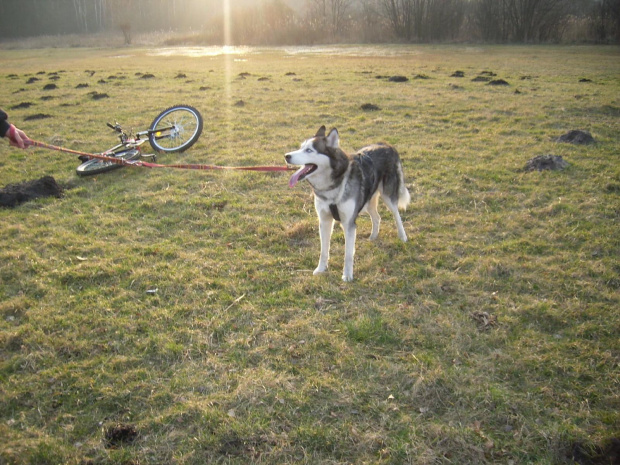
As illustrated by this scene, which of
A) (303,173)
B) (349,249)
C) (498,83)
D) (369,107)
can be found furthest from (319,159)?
(498,83)

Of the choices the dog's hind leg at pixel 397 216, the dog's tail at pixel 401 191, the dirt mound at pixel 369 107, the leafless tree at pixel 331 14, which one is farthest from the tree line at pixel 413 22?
the dog's hind leg at pixel 397 216

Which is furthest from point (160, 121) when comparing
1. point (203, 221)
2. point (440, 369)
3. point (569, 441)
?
point (569, 441)

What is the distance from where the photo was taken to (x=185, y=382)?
126 inches

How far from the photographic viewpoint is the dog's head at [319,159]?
4.01 meters

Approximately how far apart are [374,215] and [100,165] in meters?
5.29

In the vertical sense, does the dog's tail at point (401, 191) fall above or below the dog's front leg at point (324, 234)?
above

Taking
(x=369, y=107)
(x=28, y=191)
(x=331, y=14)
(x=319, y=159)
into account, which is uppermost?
(x=331, y=14)

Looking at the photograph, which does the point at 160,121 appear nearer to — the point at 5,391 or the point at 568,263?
the point at 5,391

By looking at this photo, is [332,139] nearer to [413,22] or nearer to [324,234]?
[324,234]

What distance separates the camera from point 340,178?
165 inches

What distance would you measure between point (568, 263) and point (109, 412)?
4.86 meters

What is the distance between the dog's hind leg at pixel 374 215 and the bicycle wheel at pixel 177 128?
16.2 ft

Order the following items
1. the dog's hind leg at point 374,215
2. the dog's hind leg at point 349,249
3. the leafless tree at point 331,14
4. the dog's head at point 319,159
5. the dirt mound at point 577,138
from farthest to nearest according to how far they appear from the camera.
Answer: the leafless tree at point 331,14
the dirt mound at point 577,138
the dog's hind leg at point 374,215
the dog's hind leg at point 349,249
the dog's head at point 319,159

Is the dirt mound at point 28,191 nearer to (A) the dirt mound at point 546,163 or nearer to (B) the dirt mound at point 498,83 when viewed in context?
(A) the dirt mound at point 546,163
